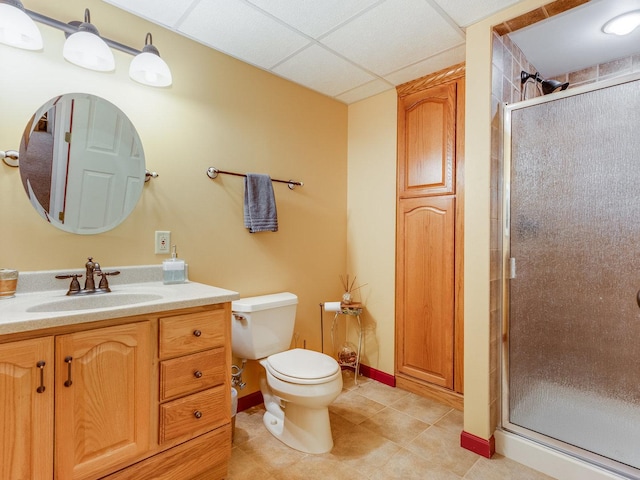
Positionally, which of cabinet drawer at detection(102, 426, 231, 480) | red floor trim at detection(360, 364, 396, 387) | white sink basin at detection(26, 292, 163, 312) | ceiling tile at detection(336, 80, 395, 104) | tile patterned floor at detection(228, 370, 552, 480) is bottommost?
tile patterned floor at detection(228, 370, 552, 480)

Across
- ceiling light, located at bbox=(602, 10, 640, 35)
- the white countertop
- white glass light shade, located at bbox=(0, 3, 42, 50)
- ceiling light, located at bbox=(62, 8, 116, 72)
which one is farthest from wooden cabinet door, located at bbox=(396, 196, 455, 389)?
white glass light shade, located at bbox=(0, 3, 42, 50)

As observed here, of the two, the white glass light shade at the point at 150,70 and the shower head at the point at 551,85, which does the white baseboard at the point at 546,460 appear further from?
the white glass light shade at the point at 150,70

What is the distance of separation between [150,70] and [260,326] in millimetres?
1485

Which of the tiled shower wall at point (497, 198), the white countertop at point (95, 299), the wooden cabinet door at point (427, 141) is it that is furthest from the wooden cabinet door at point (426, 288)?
the white countertop at point (95, 299)

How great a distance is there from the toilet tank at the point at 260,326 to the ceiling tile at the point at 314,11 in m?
1.56

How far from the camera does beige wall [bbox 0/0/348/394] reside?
1459mm

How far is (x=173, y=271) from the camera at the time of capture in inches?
69.8

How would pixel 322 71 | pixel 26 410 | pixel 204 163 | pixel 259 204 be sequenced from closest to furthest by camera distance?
pixel 26 410 → pixel 204 163 → pixel 259 204 → pixel 322 71

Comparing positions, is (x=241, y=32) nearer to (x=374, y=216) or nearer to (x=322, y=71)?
(x=322, y=71)

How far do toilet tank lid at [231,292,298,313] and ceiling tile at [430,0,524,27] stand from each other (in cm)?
179

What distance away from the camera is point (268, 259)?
7.61 feet

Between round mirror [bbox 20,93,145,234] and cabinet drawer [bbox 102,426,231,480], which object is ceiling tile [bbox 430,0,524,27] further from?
cabinet drawer [bbox 102,426,231,480]

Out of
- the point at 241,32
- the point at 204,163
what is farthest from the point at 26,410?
the point at 241,32

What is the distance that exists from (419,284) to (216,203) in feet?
4.93
